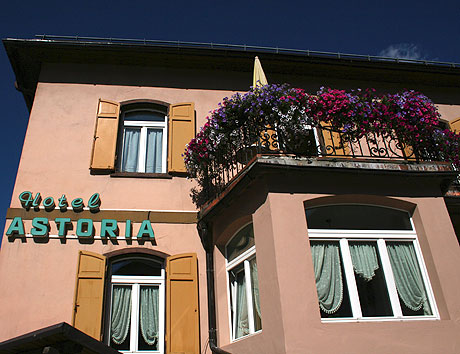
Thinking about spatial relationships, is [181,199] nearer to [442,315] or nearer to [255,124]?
[255,124]

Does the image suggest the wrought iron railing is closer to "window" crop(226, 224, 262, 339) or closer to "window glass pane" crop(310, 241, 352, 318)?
"window" crop(226, 224, 262, 339)

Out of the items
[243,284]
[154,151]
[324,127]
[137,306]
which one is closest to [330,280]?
[243,284]

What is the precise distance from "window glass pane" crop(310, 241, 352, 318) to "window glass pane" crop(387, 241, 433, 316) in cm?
88

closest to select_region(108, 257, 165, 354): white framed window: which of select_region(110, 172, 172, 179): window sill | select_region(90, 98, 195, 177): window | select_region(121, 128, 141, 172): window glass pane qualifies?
select_region(110, 172, 172, 179): window sill

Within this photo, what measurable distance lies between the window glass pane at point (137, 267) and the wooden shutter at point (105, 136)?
6.11 ft

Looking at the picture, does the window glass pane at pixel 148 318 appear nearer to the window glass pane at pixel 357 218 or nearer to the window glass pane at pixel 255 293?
the window glass pane at pixel 255 293

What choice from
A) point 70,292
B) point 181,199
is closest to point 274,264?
point 181,199

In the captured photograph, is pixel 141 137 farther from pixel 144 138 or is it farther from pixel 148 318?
pixel 148 318

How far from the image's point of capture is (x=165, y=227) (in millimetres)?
8258

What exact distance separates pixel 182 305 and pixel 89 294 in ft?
4.95

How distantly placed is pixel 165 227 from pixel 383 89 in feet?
21.4

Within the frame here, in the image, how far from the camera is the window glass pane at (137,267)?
8008 mm

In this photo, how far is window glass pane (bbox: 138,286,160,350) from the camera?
7.47 meters

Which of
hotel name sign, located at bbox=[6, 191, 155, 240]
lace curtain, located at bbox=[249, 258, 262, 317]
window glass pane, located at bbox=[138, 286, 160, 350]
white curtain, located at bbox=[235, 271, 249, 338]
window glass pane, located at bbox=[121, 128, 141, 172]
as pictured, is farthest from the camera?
window glass pane, located at bbox=[121, 128, 141, 172]
